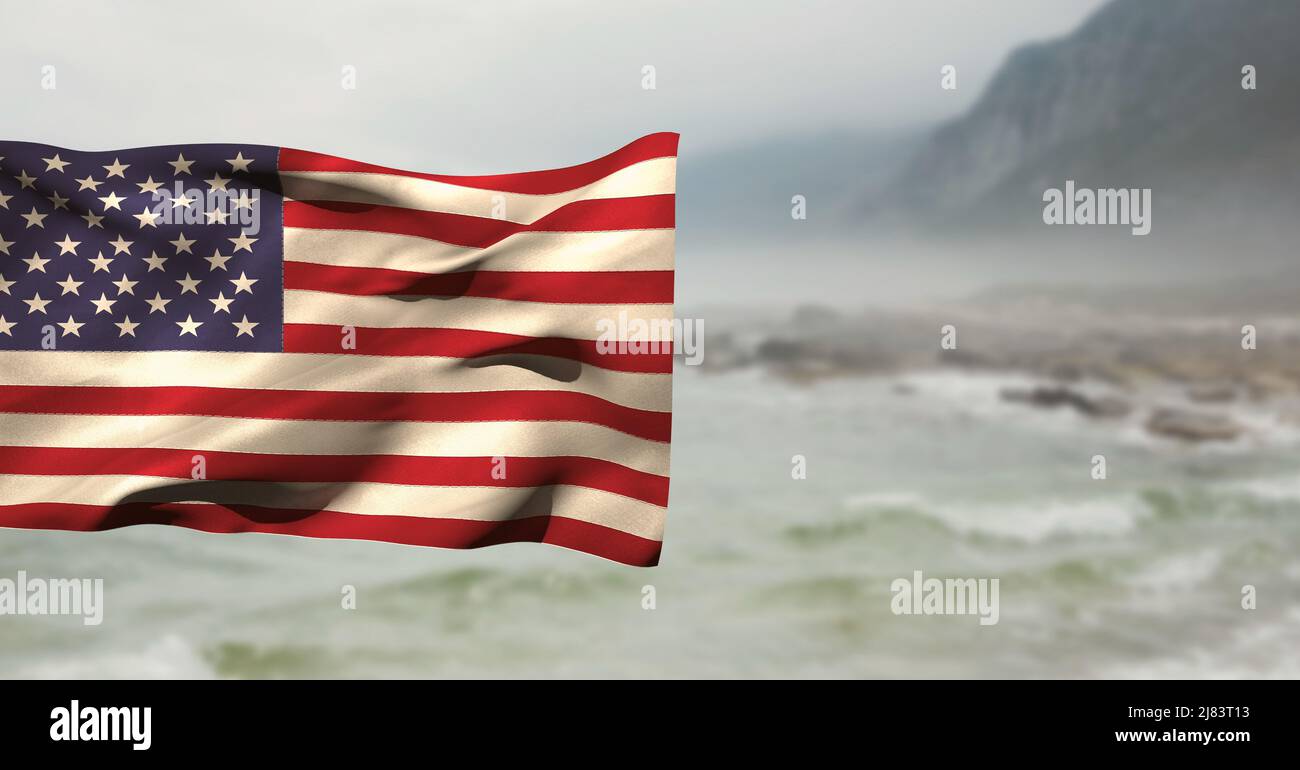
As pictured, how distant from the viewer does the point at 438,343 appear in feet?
25.1

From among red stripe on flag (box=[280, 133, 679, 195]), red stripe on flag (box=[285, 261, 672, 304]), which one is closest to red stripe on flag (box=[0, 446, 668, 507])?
red stripe on flag (box=[285, 261, 672, 304])

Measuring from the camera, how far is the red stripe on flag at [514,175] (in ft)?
25.0

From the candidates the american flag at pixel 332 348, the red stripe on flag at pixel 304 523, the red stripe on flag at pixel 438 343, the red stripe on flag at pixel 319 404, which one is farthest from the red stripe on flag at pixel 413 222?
the red stripe on flag at pixel 304 523

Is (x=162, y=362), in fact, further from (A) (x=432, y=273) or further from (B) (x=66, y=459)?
(A) (x=432, y=273)

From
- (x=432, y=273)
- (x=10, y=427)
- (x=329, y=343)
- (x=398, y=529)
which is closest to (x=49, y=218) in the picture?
(x=10, y=427)

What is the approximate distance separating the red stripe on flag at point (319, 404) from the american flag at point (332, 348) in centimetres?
1

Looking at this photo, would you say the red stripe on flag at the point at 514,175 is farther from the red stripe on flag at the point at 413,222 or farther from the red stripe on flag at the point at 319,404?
the red stripe on flag at the point at 319,404

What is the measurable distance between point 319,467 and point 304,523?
1.14 ft

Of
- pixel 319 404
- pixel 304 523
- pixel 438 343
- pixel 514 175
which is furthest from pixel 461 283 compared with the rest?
pixel 304 523

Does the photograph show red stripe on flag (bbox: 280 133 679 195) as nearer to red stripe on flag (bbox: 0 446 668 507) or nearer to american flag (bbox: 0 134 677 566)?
american flag (bbox: 0 134 677 566)

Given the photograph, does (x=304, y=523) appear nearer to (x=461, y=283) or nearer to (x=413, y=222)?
(x=461, y=283)

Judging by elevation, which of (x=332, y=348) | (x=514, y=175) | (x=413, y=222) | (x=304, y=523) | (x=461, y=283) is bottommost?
(x=304, y=523)

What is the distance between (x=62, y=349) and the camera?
24.9 feet

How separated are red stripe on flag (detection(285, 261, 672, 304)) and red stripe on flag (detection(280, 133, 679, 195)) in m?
0.55
